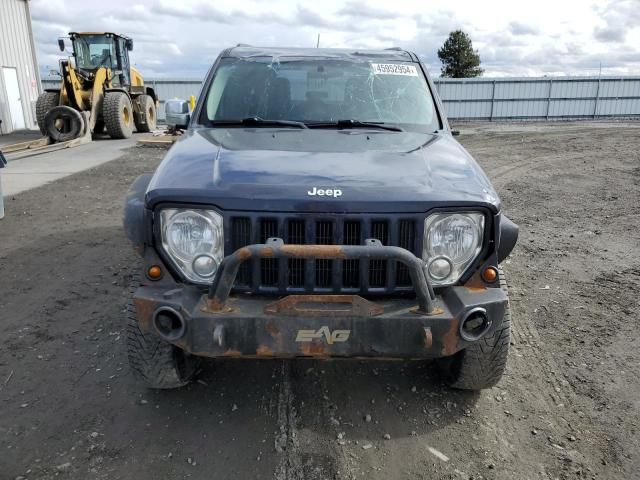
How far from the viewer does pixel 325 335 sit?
2.38 metres

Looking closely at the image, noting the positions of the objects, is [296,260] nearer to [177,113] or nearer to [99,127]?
[177,113]

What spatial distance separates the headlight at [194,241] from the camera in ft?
8.23

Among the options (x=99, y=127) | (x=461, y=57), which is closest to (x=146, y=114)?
(x=99, y=127)

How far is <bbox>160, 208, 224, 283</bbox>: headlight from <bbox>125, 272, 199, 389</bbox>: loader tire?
349 millimetres

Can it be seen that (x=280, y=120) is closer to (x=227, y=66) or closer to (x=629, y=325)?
(x=227, y=66)

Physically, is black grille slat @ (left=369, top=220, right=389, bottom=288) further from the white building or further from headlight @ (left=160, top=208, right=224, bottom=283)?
the white building

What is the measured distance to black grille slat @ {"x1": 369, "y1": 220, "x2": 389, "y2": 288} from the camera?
8.24 ft

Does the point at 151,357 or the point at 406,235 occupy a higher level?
the point at 406,235

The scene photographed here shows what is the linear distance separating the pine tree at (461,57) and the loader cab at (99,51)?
34.0 meters

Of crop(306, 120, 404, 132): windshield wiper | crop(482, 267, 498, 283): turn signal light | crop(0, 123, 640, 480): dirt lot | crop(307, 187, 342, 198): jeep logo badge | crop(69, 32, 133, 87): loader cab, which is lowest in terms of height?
crop(0, 123, 640, 480): dirt lot

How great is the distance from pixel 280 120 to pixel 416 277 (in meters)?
1.71

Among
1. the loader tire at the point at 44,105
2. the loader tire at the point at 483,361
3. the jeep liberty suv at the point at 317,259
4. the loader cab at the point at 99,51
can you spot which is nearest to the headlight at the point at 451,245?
the jeep liberty suv at the point at 317,259

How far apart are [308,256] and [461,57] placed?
4795cm

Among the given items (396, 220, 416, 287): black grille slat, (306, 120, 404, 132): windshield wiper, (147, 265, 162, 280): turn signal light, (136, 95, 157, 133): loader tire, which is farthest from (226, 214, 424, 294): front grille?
(136, 95, 157, 133): loader tire
